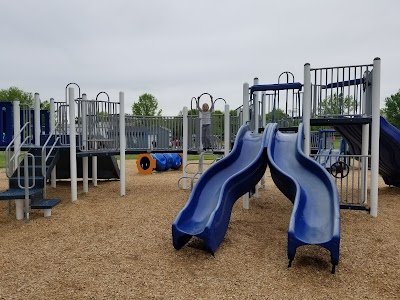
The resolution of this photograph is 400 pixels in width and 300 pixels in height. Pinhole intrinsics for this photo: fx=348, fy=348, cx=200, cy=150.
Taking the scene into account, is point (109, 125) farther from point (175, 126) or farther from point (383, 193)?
point (383, 193)

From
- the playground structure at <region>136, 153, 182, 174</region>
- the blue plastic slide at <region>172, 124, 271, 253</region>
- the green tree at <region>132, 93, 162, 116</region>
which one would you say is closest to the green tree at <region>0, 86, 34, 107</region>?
the green tree at <region>132, 93, 162, 116</region>

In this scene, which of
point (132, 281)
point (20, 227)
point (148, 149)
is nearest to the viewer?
point (132, 281)

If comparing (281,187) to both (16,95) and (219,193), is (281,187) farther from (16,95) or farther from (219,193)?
(16,95)

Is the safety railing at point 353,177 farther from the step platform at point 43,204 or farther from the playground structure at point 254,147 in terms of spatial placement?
the step platform at point 43,204

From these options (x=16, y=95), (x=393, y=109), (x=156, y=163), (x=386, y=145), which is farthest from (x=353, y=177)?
(x=16, y=95)

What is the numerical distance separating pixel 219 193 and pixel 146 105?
150 feet

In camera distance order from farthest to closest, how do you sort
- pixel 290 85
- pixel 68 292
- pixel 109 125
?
1. pixel 109 125
2. pixel 290 85
3. pixel 68 292

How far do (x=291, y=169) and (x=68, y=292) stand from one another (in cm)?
418

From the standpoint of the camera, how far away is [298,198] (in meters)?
5.33

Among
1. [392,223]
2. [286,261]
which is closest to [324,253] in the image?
[286,261]

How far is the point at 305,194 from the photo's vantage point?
5602 millimetres

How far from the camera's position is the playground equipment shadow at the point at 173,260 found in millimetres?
4020

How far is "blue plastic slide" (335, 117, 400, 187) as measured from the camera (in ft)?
29.2

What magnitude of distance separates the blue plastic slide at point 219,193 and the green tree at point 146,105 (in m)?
43.6
